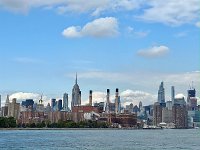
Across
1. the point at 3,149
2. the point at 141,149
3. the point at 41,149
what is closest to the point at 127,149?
the point at 141,149

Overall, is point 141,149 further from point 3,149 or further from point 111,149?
point 3,149

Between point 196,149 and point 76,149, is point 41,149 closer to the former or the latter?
point 76,149

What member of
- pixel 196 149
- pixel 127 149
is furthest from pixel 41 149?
pixel 196 149

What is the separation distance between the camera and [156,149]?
8900 centimetres

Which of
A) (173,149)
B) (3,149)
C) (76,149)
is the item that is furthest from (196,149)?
(3,149)

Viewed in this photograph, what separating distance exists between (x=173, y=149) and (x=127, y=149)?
9471mm

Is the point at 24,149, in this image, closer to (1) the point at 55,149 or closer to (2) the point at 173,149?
(1) the point at 55,149

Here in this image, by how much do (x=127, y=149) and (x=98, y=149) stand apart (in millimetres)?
5493

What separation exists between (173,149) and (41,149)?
2551 centimetres

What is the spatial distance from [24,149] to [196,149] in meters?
33.3

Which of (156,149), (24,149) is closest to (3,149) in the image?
(24,149)

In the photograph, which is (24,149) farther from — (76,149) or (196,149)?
(196,149)

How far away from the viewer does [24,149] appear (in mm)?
88000

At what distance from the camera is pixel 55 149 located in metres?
89.3
